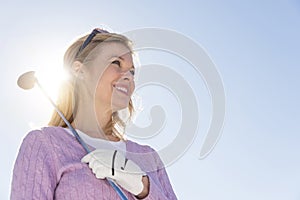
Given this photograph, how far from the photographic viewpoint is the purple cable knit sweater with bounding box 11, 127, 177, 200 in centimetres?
165

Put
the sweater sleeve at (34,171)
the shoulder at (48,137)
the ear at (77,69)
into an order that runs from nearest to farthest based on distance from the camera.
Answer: the sweater sleeve at (34,171), the shoulder at (48,137), the ear at (77,69)

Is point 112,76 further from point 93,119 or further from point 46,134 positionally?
point 46,134

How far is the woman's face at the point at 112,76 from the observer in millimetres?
2125

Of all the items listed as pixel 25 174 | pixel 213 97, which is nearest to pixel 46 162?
pixel 25 174

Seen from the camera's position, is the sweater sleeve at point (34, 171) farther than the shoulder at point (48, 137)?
No

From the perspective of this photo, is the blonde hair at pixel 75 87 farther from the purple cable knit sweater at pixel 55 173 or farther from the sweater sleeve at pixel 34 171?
the sweater sleeve at pixel 34 171

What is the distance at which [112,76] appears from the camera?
213cm

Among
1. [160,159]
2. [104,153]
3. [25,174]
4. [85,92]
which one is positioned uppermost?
[85,92]

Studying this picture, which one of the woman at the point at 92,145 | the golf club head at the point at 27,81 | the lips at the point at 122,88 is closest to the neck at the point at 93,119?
the woman at the point at 92,145

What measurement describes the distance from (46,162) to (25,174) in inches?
3.8

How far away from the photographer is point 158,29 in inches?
111

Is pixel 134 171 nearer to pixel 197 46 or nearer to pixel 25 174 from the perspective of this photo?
pixel 25 174

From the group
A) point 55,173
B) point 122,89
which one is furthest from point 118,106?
point 55,173

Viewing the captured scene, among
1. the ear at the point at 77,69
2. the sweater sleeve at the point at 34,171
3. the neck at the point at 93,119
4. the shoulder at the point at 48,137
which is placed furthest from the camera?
the ear at the point at 77,69
